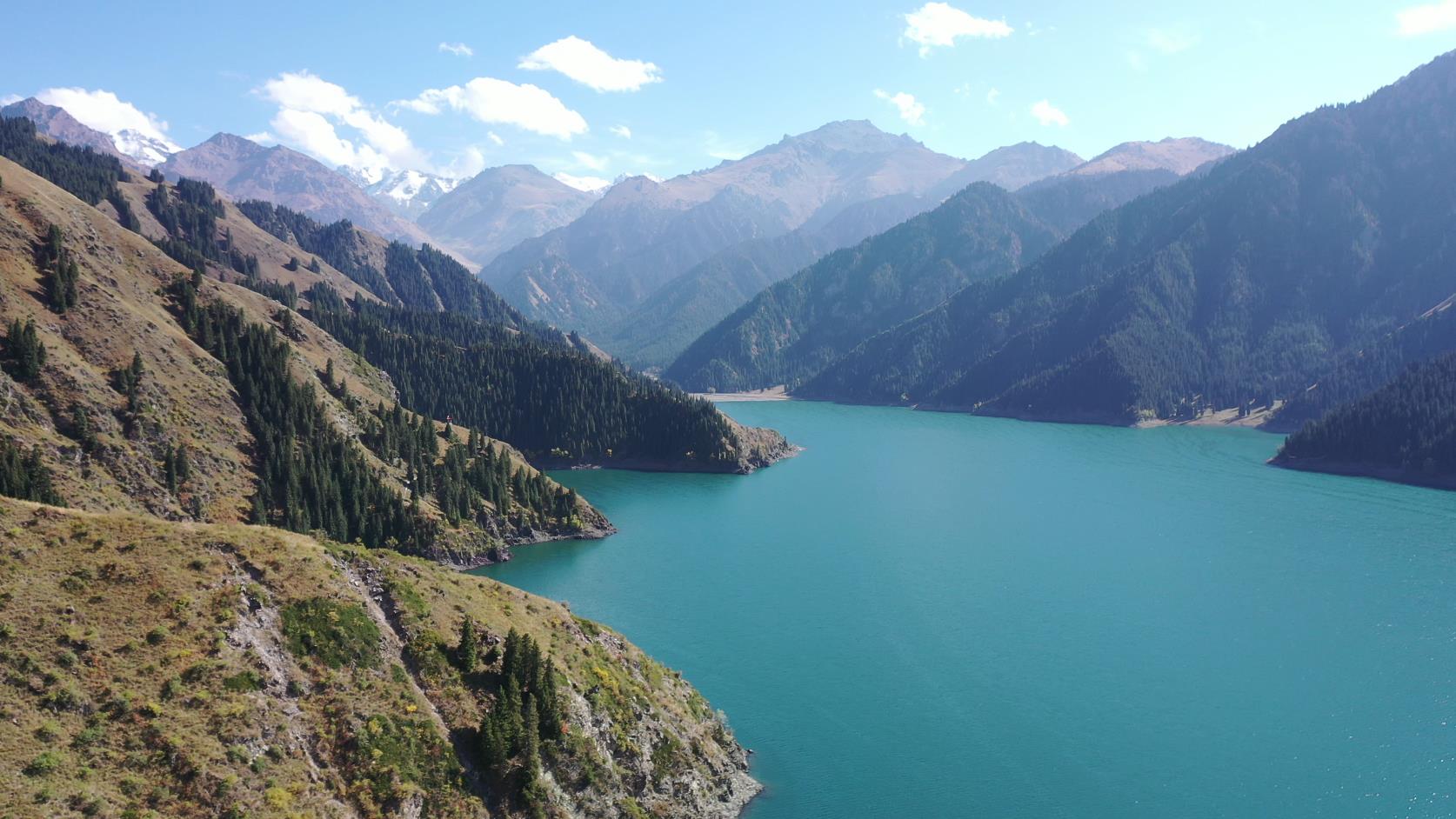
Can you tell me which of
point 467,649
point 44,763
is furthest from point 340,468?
point 44,763

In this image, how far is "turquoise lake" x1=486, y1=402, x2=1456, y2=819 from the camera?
241ft

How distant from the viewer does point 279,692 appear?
5347 cm

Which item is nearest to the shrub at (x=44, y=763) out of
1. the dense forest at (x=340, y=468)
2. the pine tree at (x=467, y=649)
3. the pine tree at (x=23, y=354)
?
the pine tree at (x=467, y=649)

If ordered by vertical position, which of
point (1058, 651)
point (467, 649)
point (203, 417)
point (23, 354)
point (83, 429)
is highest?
point (23, 354)

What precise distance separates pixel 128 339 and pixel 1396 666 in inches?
6147

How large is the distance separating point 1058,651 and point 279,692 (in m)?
80.0

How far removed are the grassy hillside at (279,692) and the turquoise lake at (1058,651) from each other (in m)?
15.0

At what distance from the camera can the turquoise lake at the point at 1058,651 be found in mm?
73562

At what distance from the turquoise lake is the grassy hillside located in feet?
49.3

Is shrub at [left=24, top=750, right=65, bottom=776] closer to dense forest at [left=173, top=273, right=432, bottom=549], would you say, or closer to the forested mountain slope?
the forested mountain slope

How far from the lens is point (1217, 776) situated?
74.7 m

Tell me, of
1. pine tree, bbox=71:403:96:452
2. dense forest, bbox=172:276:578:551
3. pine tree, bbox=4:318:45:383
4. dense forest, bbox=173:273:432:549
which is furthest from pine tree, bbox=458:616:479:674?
pine tree, bbox=4:318:45:383

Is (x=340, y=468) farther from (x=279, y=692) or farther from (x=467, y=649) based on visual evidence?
(x=279, y=692)

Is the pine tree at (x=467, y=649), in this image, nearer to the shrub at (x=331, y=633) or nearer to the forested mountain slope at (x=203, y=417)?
the shrub at (x=331, y=633)
